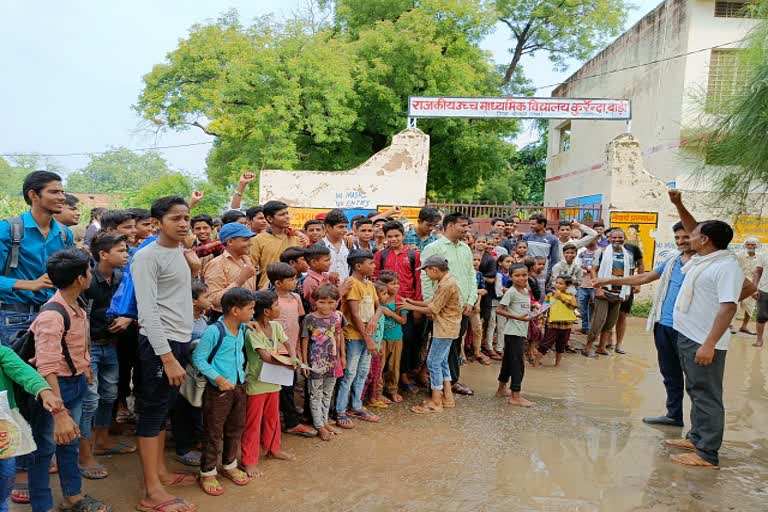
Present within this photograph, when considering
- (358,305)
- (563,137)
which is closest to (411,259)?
(358,305)

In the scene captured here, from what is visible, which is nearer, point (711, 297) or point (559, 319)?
point (711, 297)

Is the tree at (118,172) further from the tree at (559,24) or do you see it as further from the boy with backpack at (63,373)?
the boy with backpack at (63,373)

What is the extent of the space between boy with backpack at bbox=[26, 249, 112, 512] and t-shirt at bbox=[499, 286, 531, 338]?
3720 mm

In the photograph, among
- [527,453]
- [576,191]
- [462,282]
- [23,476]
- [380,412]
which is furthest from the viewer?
[576,191]

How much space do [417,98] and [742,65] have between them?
25.8ft

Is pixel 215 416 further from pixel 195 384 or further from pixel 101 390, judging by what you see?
pixel 101 390

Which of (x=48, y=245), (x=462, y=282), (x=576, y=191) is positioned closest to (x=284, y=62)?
(x=576, y=191)

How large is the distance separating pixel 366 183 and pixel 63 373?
9.23 m

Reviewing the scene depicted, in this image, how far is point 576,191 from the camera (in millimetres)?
17859

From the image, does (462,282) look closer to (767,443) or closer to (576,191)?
(767,443)

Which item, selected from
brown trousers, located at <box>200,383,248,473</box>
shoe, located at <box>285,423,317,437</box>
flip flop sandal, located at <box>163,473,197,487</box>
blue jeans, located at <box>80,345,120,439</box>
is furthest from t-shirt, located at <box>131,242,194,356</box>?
shoe, located at <box>285,423,317,437</box>

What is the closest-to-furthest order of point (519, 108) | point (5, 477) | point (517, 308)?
1. point (5, 477)
2. point (517, 308)
3. point (519, 108)

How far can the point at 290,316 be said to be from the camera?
13.8 feet

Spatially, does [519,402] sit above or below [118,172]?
below
